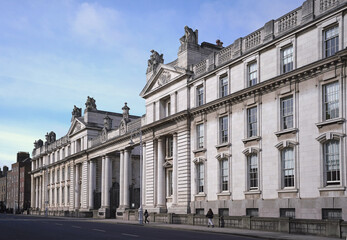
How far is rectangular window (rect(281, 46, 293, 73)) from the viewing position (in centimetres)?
3197

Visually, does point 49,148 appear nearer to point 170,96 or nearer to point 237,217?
point 170,96

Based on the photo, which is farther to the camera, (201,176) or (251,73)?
(201,176)

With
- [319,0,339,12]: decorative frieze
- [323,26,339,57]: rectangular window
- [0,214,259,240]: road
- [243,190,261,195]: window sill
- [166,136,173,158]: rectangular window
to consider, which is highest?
[319,0,339,12]: decorative frieze

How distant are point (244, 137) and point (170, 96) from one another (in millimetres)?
13012

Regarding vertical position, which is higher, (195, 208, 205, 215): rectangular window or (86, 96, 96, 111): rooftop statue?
(86, 96, 96, 111): rooftop statue

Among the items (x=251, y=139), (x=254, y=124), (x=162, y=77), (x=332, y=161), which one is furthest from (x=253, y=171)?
(x=162, y=77)

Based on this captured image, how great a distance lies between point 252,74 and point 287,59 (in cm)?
404

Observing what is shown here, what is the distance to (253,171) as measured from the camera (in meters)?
35.0

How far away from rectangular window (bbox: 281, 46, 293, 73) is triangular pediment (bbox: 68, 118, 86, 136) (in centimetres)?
4582

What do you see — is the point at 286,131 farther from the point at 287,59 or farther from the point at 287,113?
the point at 287,59

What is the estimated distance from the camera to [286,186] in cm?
3170

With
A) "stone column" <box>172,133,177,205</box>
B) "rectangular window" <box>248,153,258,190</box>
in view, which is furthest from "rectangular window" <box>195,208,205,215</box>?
"rectangular window" <box>248,153,258,190</box>

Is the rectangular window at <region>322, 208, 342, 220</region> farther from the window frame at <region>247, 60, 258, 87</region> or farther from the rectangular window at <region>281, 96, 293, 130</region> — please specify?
the window frame at <region>247, 60, 258, 87</region>

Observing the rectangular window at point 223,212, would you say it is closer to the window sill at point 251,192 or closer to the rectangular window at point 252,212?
the rectangular window at point 252,212
